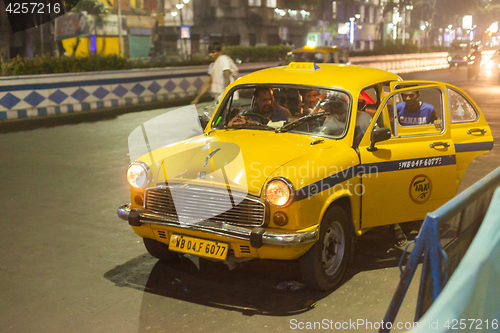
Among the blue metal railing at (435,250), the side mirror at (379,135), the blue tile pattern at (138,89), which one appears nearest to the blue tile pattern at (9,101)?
the blue tile pattern at (138,89)

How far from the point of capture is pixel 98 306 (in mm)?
4805

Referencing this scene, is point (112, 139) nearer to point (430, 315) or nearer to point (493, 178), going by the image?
point (493, 178)

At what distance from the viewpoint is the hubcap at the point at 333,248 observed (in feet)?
16.6

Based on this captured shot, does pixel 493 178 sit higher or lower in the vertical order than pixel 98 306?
higher

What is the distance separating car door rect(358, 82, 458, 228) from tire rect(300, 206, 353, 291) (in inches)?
14.7

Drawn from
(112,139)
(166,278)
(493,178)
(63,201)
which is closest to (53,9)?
(112,139)

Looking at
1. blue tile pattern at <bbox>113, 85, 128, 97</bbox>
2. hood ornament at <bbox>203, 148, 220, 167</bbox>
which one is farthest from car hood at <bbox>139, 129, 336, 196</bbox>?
blue tile pattern at <bbox>113, 85, 128, 97</bbox>

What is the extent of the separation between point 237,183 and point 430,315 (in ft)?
8.65

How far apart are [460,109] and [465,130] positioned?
10.0 inches

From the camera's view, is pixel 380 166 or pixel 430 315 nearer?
pixel 430 315

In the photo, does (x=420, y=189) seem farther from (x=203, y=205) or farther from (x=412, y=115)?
(x=203, y=205)

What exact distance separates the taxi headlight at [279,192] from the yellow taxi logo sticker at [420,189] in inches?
66.2

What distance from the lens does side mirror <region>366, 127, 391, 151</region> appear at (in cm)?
545

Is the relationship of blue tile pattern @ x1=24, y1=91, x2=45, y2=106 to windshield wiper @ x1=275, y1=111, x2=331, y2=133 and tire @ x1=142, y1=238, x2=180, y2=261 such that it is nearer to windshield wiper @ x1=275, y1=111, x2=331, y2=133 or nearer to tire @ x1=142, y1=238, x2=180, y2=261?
tire @ x1=142, y1=238, x2=180, y2=261
